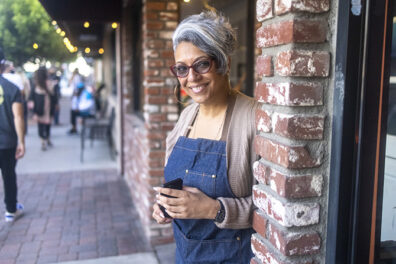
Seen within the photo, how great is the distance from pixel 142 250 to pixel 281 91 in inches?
118

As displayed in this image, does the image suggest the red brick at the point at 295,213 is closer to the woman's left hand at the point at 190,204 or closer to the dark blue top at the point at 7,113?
the woman's left hand at the point at 190,204

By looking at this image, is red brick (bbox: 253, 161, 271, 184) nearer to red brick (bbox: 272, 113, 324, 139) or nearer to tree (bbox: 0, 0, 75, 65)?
red brick (bbox: 272, 113, 324, 139)

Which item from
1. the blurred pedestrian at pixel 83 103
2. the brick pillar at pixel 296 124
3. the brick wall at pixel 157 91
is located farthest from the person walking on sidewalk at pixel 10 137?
the blurred pedestrian at pixel 83 103

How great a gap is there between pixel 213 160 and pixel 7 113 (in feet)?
11.9

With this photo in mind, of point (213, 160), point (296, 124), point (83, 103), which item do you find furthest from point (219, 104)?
point (83, 103)

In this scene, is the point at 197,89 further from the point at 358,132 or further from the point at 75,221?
the point at 75,221

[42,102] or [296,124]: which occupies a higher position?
[296,124]

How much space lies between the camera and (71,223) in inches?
179

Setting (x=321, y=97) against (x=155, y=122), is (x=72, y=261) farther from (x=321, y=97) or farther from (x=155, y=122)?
(x=321, y=97)

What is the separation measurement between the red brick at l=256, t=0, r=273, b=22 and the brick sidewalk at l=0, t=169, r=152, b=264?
3005 mm

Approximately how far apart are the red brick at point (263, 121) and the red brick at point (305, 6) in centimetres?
38

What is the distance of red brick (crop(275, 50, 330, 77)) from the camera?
1264mm

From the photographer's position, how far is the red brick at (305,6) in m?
1.25

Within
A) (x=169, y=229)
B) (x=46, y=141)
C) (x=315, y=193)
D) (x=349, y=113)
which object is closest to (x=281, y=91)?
(x=349, y=113)
